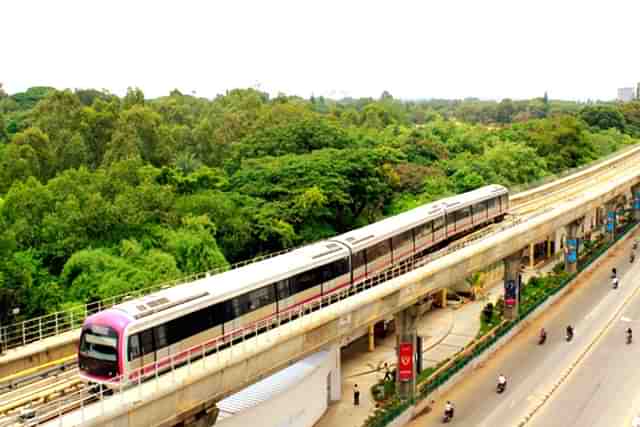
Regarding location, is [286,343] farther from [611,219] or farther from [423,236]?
[611,219]

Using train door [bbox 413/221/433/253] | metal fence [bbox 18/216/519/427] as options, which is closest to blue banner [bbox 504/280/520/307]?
train door [bbox 413/221/433/253]

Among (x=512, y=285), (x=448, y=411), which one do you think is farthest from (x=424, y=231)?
(x=448, y=411)

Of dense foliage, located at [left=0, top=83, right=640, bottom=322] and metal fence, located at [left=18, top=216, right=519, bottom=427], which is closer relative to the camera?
metal fence, located at [left=18, top=216, right=519, bottom=427]

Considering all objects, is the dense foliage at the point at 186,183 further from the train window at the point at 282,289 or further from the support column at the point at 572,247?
the support column at the point at 572,247

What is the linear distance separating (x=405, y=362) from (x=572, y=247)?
2738 centimetres

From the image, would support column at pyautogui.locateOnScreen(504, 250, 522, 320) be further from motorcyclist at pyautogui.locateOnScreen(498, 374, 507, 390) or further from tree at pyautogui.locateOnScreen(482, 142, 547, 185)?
tree at pyautogui.locateOnScreen(482, 142, 547, 185)

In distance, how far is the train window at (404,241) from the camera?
38.4 m

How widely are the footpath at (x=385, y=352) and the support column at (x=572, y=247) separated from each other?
7.89 metres

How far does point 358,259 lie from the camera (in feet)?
113

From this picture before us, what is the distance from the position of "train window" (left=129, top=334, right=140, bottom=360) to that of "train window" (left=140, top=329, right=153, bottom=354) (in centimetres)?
19

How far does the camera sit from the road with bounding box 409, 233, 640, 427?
32.0m

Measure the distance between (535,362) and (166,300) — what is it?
2338 cm

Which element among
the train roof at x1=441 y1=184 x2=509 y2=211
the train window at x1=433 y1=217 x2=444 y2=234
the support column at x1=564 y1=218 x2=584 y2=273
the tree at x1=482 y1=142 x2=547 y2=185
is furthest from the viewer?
the tree at x1=482 y1=142 x2=547 y2=185

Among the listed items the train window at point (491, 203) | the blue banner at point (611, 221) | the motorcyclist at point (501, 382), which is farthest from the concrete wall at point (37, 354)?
the blue banner at point (611, 221)
